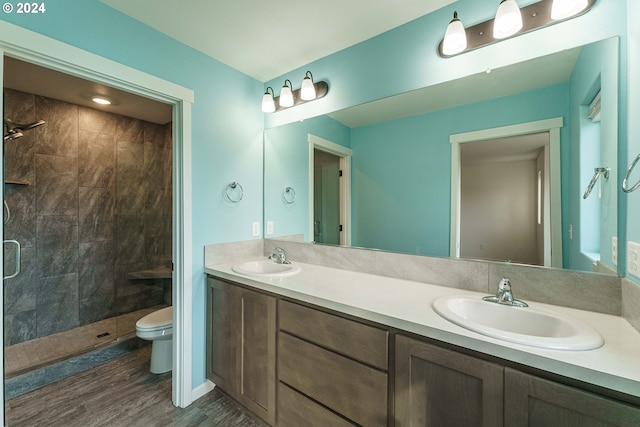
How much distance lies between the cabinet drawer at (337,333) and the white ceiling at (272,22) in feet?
5.39

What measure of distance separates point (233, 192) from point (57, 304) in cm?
229

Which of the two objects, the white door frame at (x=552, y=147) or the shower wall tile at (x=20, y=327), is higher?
the white door frame at (x=552, y=147)

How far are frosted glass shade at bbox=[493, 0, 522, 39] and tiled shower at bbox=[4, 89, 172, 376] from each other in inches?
136

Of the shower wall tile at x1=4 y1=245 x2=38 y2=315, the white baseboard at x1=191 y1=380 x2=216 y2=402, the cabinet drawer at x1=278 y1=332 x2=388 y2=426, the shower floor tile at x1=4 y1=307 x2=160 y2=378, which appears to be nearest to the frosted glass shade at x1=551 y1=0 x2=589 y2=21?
the cabinet drawer at x1=278 y1=332 x2=388 y2=426

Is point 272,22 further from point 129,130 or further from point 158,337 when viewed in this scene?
point 129,130

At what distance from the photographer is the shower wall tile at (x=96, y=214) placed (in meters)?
2.80

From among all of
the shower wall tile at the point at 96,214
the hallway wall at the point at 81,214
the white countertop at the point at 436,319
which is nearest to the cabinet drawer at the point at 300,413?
the white countertop at the point at 436,319

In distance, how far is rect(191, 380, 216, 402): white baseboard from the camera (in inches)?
71.7

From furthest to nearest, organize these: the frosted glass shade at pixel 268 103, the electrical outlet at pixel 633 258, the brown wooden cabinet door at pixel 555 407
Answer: the frosted glass shade at pixel 268 103 → the electrical outlet at pixel 633 258 → the brown wooden cabinet door at pixel 555 407

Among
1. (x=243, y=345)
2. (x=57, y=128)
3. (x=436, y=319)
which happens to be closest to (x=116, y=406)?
(x=243, y=345)

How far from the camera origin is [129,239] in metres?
3.13

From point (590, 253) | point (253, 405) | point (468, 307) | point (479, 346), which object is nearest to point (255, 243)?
point (253, 405)

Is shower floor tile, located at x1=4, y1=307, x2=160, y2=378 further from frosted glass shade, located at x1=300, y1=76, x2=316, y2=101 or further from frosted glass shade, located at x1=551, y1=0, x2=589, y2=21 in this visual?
Answer: frosted glass shade, located at x1=551, y1=0, x2=589, y2=21

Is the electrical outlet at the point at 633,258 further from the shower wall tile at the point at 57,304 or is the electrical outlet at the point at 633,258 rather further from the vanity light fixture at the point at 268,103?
the shower wall tile at the point at 57,304
